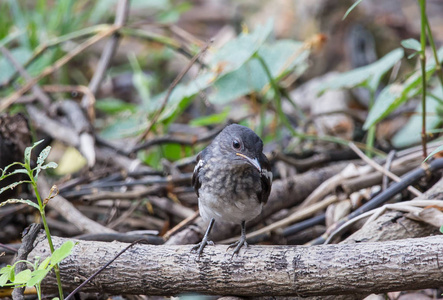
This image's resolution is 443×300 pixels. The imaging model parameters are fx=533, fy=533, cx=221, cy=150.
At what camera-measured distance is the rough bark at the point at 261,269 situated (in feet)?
6.98

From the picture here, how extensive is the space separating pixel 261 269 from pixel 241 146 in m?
0.82

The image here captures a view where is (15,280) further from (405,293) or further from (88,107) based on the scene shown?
(88,107)

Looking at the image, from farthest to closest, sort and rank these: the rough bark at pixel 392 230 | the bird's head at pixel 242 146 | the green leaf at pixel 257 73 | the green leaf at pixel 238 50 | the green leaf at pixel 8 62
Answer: the green leaf at pixel 8 62, the green leaf at pixel 257 73, the green leaf at pixel 238 50, the bird's head at pixel 242 146, the rough bark at pixel 392 230

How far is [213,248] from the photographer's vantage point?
253cm

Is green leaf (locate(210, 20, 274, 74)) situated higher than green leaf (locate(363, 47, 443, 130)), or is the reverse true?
green leaf (locate(210, 20, 274, 74))

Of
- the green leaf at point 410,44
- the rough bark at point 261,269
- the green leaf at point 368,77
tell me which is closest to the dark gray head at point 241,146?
the rough bark at point 261,269

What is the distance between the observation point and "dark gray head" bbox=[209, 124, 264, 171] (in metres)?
2.89

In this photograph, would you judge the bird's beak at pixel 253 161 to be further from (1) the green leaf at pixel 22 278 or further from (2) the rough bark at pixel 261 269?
(1) the green leaf at pixel 22 278

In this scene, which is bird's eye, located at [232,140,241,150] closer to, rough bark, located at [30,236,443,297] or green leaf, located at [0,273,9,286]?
rough bark, located at [30,236,443,297]

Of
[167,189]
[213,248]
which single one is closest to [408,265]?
[213,248]

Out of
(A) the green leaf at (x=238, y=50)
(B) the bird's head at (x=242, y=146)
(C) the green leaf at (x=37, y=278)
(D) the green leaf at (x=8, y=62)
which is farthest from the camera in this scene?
(D) the green leaf at (x=8, y=62)

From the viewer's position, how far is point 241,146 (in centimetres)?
294

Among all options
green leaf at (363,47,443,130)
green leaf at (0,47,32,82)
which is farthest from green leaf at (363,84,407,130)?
green leaf at (0,47,32,82)

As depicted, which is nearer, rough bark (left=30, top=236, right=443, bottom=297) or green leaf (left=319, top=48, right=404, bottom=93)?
rough bark (left=30, top=236, right=443, bottom=297)
